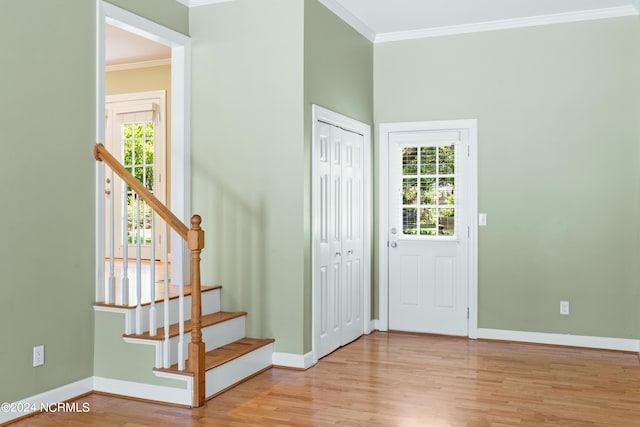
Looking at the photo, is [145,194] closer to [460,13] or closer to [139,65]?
[460,13]

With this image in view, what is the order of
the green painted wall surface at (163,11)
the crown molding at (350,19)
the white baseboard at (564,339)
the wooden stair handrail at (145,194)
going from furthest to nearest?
the white baseboard at (564,339), the crown molding at (350,19), the green painted wall surface at (163,11), the wooden stair handrail at (145,194)

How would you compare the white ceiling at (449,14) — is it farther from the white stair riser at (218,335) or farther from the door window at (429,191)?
the white stair riser at (218,335)

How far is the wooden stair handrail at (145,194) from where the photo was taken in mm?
3744

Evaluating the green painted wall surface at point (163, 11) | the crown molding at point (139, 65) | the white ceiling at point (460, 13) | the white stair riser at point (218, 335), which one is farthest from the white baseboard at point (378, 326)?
the crown molding at point (139, 65)

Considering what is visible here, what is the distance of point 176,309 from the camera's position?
14.1 ft

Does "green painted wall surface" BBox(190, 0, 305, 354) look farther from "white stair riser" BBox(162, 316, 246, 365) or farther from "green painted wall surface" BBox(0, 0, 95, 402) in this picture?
"green painted wall surface" BBox(0, 0, 95, 402)

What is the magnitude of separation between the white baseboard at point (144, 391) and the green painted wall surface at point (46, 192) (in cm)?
13

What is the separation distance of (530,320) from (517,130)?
1.78 metres

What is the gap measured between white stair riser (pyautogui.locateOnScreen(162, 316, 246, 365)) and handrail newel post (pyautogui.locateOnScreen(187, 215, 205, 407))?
0.75ft

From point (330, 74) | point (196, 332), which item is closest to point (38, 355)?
point (196, 332)

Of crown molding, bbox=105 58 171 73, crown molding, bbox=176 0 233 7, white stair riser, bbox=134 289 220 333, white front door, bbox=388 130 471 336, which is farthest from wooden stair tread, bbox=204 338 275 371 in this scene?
crown molding, bbox=105 58 171 73

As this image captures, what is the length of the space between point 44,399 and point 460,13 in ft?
14.7

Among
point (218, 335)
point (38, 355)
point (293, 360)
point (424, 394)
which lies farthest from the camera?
point (293, 360)

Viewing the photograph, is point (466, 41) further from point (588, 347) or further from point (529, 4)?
point (588, 347)
